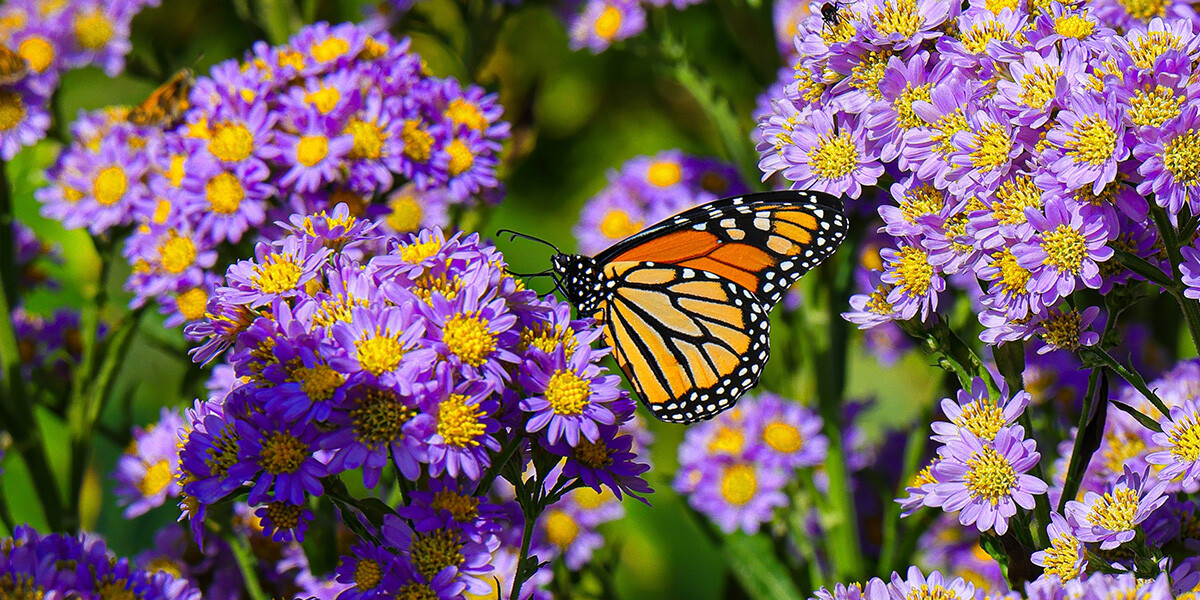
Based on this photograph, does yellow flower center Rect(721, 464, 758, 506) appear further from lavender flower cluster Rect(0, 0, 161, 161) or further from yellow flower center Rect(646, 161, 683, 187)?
lavender flower cluster Rect(0, 0, 161, 161)

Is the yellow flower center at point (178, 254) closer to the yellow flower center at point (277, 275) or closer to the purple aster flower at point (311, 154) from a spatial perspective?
the purple aster flower at point (311, 154)

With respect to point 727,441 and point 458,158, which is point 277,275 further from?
point 727,441

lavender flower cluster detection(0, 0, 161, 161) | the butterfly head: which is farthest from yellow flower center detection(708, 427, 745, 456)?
lavender flower cluster detection(0, 0, 161, 161)

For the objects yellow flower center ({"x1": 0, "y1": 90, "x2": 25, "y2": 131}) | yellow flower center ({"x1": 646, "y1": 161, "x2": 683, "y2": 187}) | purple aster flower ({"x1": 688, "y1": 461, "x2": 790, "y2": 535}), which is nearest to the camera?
yellow flower center ({"x1": 0, "y1": 90, "x2": 25, "y2": 131})

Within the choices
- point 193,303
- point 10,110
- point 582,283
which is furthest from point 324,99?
point 10,110

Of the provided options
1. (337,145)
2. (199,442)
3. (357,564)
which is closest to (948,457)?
(357,564)

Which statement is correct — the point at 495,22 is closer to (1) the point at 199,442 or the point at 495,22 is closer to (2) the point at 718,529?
(2) the point at 718,529
